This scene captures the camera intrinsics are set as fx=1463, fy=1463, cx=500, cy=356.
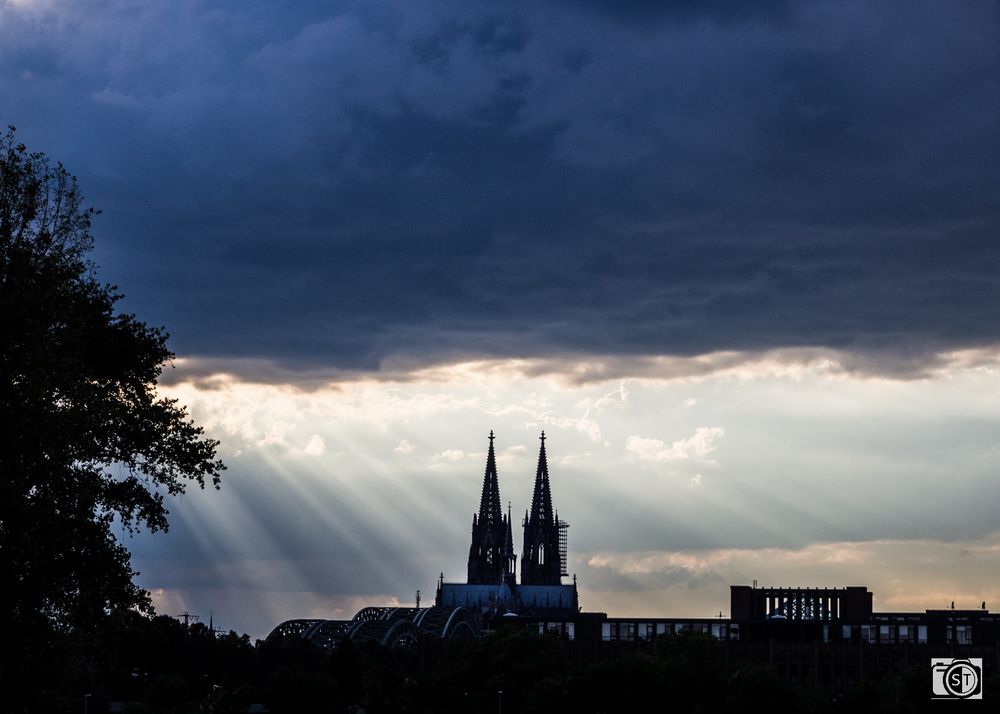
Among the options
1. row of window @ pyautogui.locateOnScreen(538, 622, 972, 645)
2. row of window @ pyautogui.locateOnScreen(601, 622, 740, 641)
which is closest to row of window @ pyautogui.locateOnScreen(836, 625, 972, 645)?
row of window @ pyautogui.locateOnScreen(538, 622, 972, 645)

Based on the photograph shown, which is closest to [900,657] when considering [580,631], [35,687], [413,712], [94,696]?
[580,631]

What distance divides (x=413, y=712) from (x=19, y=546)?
85.5 meters

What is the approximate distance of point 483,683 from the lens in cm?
12531

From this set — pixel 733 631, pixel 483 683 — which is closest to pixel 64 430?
pixel 483 683

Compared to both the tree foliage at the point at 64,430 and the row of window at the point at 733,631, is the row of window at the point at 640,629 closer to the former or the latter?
the row of window at the point at 733,631

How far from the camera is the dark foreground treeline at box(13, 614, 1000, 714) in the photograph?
94062 mm

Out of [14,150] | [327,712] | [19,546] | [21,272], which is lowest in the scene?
[327,712]

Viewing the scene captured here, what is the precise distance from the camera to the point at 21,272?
38375 mm

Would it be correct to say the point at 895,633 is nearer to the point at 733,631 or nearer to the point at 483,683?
the point at 733,631

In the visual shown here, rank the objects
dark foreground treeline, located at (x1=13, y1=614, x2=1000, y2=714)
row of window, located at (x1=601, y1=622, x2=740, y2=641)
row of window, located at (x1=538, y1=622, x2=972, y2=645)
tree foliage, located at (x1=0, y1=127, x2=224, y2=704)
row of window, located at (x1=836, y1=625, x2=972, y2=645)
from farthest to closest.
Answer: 1. row of window, located at (x1=601, y1=622, x2=740, y2=641)
2. row of window, located at (x1=538, y1=622, x2=972, y2=645)
3. row of window, located at (x1=836, y1=625, x2=972, y2=645)
4. dark foreground treeline, located at (x1=13, y1=614, x2=1000, y2=714)
5. tree foliage, located at (x1=0, y1=127, x2=224, y2=704)

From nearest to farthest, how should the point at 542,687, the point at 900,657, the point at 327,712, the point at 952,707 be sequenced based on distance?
the point at 952,707
the point at 542,687
the point at 327,712
the point at 900,657

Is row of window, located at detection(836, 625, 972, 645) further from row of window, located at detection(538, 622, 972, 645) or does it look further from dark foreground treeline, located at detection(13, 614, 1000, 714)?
dark foreground treeline, located at detection(13, 614, 1000, 714)

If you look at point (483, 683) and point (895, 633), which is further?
point (895, 633)

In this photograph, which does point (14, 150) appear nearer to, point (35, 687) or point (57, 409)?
point (57, 409)
